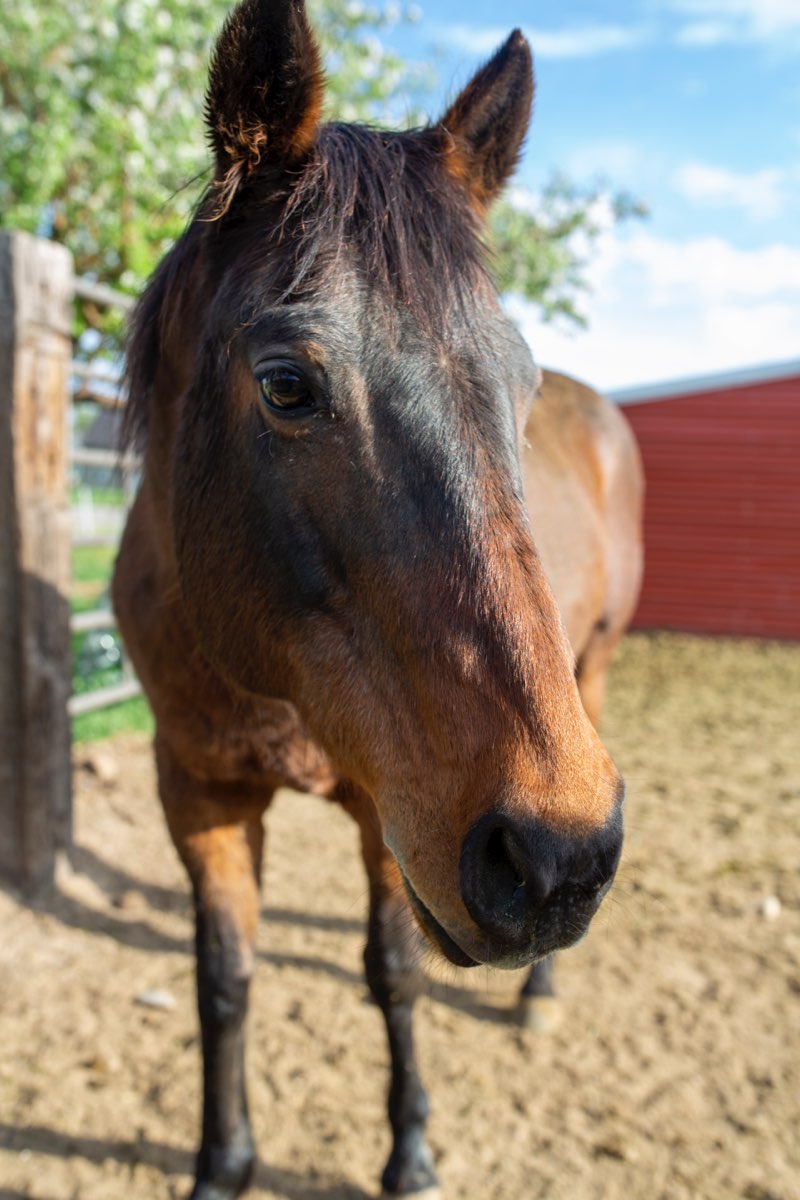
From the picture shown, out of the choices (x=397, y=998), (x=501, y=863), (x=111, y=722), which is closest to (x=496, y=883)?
(x=501, y=863)

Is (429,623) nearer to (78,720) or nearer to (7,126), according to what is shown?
(78,720)

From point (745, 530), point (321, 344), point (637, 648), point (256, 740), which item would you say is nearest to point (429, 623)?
point (321, 344)

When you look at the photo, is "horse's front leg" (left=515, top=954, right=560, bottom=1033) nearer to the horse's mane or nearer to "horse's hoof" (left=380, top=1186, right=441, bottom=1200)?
"horse's hoof" (left=380, top=1186, right=441, bottom=1200)

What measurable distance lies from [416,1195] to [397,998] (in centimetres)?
53

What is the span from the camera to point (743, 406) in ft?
46.0

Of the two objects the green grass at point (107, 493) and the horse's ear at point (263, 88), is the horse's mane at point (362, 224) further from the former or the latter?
the green grass at point (107, 493)

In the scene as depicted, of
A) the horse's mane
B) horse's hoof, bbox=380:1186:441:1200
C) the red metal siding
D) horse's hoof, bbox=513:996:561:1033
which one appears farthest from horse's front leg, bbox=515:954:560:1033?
the red metal siding

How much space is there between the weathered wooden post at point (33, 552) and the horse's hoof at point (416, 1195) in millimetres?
2300

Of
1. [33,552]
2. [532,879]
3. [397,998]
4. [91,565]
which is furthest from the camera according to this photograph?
[91,565]

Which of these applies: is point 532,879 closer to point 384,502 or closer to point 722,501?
point 384,502

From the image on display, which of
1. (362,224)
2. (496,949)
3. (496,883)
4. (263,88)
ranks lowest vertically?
(496,949)

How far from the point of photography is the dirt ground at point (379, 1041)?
264cm

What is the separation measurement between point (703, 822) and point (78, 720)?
4521 mm

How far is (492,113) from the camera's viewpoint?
7.09 feet
